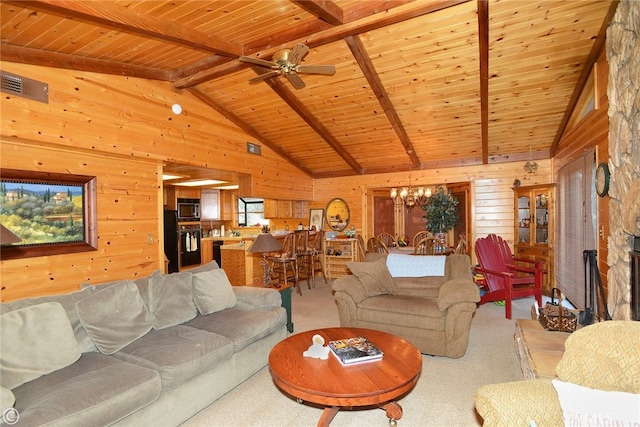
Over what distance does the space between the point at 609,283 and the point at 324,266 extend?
5022 mm

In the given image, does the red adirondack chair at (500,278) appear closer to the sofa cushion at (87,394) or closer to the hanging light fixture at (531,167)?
the hanging light fixture at (531,167)

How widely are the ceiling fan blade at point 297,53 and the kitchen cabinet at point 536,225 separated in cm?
466

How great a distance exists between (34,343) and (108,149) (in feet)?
8.80

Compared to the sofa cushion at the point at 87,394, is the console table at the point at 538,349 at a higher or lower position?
lower

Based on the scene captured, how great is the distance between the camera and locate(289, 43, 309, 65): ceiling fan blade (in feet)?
10.2

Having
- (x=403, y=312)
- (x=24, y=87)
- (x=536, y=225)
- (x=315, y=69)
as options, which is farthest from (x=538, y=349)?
(x=24, y=87)

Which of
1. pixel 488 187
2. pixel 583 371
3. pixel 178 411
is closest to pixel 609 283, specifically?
pixel 583 371

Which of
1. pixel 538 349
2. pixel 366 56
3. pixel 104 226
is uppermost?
pixel 366 56

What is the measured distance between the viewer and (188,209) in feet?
27.6

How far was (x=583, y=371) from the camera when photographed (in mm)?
1493

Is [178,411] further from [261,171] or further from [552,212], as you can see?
[552,212]

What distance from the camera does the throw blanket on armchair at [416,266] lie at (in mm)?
3941

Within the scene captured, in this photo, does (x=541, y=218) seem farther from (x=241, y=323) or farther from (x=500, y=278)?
(x=241, y=323)

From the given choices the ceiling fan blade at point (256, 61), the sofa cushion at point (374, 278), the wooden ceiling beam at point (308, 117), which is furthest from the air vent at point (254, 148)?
the sofa cushion at point (374, 278)
